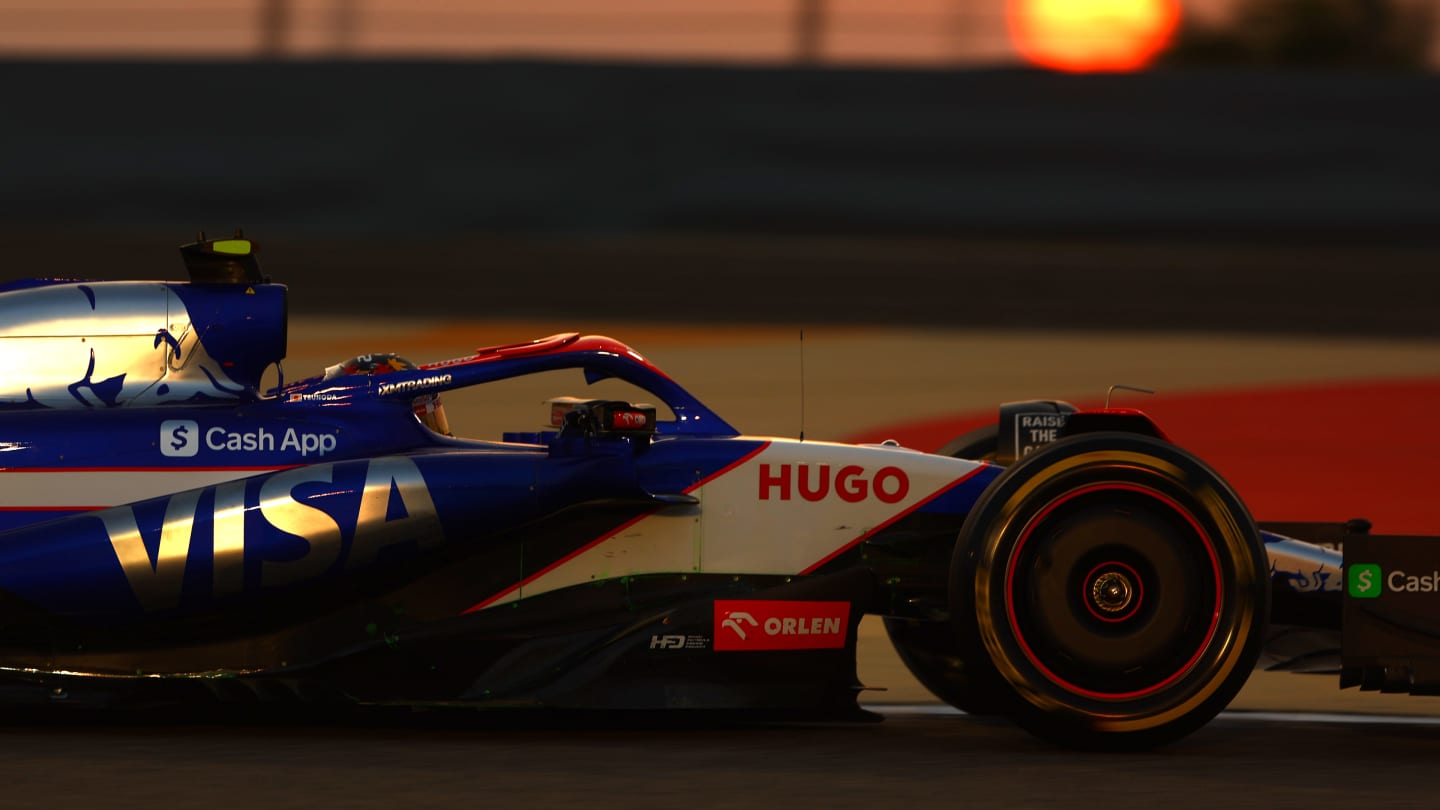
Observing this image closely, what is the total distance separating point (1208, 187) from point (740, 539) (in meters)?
15.6

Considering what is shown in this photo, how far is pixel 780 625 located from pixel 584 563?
1.68 feet

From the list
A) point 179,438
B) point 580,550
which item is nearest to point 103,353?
point 179,438

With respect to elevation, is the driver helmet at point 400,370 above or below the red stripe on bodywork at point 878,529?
above

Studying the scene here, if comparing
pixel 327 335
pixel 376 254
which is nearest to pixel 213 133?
pixel 376 254

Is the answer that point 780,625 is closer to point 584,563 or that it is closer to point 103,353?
point 584,563

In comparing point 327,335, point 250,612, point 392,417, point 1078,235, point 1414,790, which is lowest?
point 1414,790

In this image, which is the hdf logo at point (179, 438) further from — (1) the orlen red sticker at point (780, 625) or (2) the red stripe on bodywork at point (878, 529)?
(2) the red stripe on bodywork at point (878, 529)

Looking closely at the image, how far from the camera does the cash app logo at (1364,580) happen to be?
491 centimetres

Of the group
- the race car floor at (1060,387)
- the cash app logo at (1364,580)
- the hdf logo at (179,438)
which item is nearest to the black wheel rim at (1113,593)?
the cash app logo at (1364,580)

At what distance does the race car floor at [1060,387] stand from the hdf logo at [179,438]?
4.64m

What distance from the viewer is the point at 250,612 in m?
4.94

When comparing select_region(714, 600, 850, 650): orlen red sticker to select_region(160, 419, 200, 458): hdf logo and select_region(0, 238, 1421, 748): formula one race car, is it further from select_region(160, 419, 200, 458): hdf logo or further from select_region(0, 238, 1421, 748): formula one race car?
select_region(160, 419, 200, 458): hdf logo

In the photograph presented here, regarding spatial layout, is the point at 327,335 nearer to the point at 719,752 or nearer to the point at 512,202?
the point at 512,202

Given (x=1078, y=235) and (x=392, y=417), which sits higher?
(x=1078, y=235)
